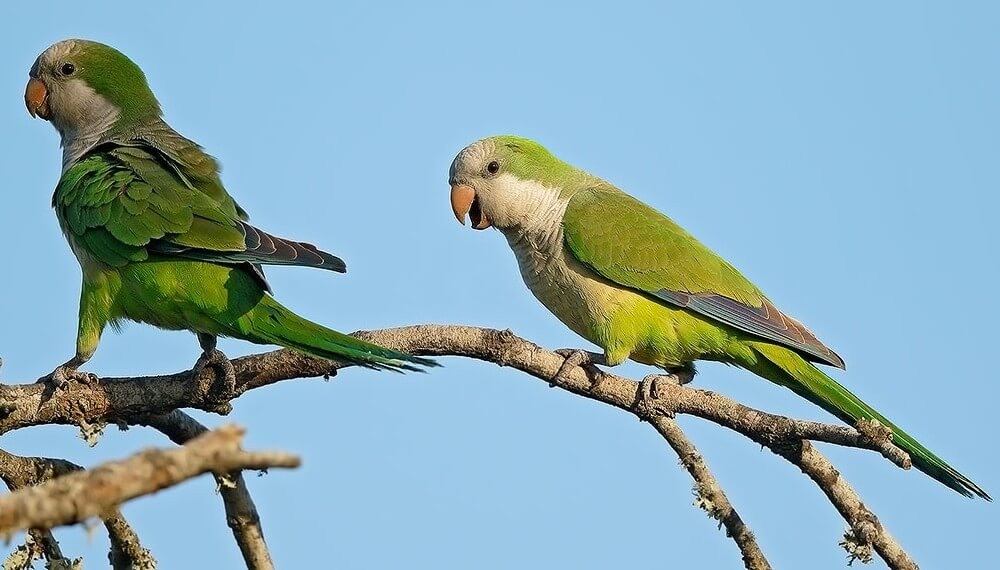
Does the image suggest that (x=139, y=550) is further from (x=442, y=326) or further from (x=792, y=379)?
(x=792, y=379)

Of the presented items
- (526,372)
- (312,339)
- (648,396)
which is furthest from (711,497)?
(312,339)

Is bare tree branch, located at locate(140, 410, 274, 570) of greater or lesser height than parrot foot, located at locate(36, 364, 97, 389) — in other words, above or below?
below

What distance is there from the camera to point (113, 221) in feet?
18.8

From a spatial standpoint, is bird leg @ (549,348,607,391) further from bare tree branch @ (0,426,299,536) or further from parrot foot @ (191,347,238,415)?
bare tree branch @ (0,426,299,536)

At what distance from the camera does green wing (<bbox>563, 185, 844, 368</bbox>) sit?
21.8 ft

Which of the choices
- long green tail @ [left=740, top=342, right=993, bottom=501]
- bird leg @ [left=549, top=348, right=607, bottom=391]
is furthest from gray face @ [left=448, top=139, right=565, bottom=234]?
long green tail @ [left=740, top=342, right=993, bottom=501]

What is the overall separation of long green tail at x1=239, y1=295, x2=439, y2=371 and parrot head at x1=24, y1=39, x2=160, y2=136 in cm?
233

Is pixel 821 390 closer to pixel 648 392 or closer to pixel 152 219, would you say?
pixel 648 392

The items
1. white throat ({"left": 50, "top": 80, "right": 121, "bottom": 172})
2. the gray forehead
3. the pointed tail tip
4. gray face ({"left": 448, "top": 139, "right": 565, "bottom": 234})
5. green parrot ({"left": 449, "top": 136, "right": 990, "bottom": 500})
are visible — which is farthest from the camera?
the gray forehead

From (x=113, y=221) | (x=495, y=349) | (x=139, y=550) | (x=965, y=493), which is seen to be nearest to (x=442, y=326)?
(x=495, y=349)

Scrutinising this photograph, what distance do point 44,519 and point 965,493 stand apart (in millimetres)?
4544

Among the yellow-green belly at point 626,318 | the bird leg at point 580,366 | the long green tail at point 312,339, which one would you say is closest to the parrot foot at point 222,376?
the long green tail at point 312,339

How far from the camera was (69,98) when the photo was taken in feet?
22.9

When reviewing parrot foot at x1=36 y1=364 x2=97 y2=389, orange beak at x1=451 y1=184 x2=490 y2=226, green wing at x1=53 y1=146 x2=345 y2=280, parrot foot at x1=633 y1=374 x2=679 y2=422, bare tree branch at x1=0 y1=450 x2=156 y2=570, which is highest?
orange beak at x1=451 y1=184 x2=490 y2=226
